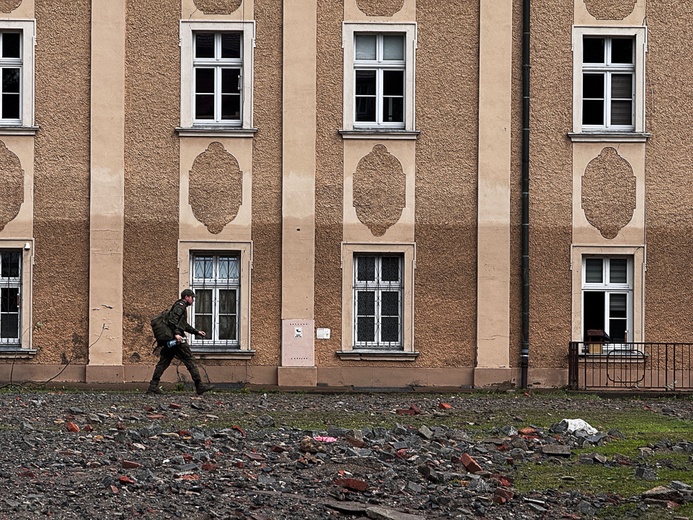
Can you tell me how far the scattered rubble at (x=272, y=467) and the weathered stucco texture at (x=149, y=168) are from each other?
5878 millimetres

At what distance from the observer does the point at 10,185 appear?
2405cm

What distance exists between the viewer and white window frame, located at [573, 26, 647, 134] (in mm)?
24359

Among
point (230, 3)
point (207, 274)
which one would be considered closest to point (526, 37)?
point (230, 3)

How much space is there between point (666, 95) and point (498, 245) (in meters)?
4.18

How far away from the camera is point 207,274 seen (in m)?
24.4

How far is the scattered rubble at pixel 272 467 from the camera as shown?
10.9m

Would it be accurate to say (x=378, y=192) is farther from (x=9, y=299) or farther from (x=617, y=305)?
(x=9, y=299)

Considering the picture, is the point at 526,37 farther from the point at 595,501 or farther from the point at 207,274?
the point at 595,501

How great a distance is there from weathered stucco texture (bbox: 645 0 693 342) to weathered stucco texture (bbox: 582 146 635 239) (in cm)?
39

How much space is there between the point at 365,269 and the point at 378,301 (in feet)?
2.07

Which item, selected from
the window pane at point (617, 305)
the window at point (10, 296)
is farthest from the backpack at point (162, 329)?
the window pane at point (617, 305)

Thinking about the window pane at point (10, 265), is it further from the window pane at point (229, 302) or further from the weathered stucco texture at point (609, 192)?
the weathered stucco texture at point (609, 192)

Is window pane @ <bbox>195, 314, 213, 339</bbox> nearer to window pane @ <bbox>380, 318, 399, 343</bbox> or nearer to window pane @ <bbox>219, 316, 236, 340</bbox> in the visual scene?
window pane @ <bbox>219, 316, 236, 340</bbox>

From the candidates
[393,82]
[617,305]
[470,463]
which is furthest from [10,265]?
[470,463]
